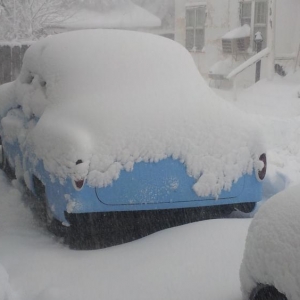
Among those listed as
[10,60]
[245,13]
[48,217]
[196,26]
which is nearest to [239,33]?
[245,13]

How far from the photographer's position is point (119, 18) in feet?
103

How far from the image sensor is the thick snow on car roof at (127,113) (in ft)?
A: 14.4

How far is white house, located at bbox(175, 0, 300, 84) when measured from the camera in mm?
16000

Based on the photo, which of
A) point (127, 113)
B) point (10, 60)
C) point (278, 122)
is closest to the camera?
point (127, 113)

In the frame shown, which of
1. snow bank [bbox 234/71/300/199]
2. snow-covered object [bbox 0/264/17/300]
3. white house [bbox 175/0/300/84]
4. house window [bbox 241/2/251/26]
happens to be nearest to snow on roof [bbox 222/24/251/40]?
white house [bbox 175/0/300/84]

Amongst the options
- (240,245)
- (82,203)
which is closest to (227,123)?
(240,245)

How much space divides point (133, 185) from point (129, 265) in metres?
0.73

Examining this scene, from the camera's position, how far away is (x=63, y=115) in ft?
15.8

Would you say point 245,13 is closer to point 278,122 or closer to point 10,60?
point 10,60

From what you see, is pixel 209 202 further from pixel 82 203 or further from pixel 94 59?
pixel 94 59

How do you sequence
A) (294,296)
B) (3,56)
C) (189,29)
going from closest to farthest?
(294,296), (3,56), (189,29)

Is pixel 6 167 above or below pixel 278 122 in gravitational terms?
above

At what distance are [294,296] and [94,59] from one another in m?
3.58

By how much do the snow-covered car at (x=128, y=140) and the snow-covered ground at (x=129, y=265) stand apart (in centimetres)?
32
